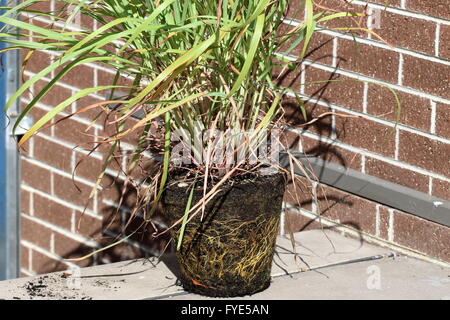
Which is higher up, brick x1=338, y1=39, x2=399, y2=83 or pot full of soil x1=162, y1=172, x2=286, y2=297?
brick x1=338, y1=39, x2=399, y2=83

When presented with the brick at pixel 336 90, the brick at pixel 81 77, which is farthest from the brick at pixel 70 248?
the brick at pixel 336 90

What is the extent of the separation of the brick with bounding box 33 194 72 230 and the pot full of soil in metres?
1.84

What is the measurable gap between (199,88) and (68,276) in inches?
25.6

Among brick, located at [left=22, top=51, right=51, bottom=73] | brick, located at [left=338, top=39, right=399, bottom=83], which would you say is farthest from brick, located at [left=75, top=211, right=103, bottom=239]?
brick, located at [left=338, top=39, right=399, bottom=83]

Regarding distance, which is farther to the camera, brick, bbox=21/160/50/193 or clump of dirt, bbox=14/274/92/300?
brick, bbox=21/160/50/193

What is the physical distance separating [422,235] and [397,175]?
19 centimetres

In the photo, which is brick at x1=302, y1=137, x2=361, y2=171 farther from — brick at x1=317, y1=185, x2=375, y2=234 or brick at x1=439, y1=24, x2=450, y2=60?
brick at x1=439, y1=24, x2=450, y2=60

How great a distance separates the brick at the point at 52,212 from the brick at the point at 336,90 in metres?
1.54

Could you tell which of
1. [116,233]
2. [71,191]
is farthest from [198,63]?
[71,191]

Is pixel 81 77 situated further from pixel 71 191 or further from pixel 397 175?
pixel 397 175

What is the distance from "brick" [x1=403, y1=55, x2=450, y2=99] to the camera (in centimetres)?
250

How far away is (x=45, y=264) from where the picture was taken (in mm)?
4191

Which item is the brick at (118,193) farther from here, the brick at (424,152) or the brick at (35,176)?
the brick at (424,152)

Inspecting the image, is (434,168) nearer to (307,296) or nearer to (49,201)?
(307,296)
